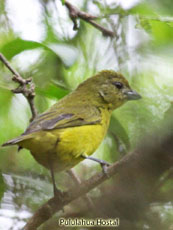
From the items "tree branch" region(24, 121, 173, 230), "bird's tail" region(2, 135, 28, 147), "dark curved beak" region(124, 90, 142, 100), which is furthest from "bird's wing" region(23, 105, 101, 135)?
"tree branch" region(24, 121, 173, 230)

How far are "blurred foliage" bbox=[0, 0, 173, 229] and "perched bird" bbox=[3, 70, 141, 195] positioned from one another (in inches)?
3.8

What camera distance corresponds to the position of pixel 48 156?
312cm

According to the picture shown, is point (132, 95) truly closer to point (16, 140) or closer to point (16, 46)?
point (16, 46)

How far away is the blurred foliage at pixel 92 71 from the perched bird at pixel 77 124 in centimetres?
10

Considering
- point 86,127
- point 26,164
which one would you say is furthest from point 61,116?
point 26,164

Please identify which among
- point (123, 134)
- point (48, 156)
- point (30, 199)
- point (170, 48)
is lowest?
point (30, 199)

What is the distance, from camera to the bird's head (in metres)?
3.74

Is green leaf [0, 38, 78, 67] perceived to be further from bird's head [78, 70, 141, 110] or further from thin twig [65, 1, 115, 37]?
bird's head [78, 70, 141, 110]

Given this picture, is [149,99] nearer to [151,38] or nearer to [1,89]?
[151,38]

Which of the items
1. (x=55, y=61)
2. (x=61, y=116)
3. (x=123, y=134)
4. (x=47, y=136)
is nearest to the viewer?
(x=123, y=134)

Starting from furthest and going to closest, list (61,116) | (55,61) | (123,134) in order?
1. (55,61)
2. (61,116)
3. (123,134)

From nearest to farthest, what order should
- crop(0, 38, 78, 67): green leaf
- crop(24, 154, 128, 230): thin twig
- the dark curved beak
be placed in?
crop(24, 154, 128, 230): thin twig < crop(0, 38, 78, 67): green leaf < the dark curved beak

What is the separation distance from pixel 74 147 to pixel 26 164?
17.5 inches

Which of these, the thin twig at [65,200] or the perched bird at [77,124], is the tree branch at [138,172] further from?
the perched bird at [77,124]
